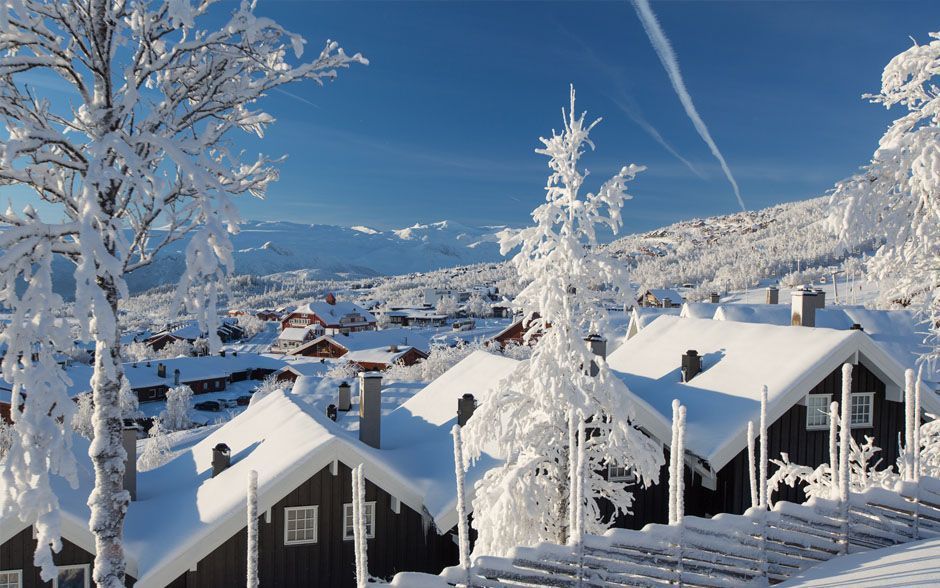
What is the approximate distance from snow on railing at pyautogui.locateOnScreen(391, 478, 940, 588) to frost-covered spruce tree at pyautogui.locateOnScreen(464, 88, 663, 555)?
380 centimetres

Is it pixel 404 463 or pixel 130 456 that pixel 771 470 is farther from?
pixel 130 456

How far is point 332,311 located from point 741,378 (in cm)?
11263

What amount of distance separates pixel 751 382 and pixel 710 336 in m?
3.43

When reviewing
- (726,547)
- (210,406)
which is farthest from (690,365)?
(210,406)

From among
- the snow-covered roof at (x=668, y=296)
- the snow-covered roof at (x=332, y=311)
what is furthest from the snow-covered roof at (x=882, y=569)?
the snow-covered roof at (x=332, y=311)

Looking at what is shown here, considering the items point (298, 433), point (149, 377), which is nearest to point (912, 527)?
point (298, 433)

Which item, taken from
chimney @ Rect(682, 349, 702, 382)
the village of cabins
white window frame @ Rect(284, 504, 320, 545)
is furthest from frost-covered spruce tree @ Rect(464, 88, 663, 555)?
chimney @ Rect(682, 349, 702, 382)

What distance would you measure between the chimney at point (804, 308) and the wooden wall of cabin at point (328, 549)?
479 inches

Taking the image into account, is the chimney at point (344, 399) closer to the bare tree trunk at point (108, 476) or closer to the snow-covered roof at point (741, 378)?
the snow-covered roof at point (741, 378)

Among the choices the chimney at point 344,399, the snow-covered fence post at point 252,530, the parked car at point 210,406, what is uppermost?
the snow-covered fence post at point 252,530

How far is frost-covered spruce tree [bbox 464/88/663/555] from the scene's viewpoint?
10.3 metres

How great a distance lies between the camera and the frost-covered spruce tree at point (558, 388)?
10.3 m

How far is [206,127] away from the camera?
7578 mm

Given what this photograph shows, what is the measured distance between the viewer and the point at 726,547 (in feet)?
19.1
